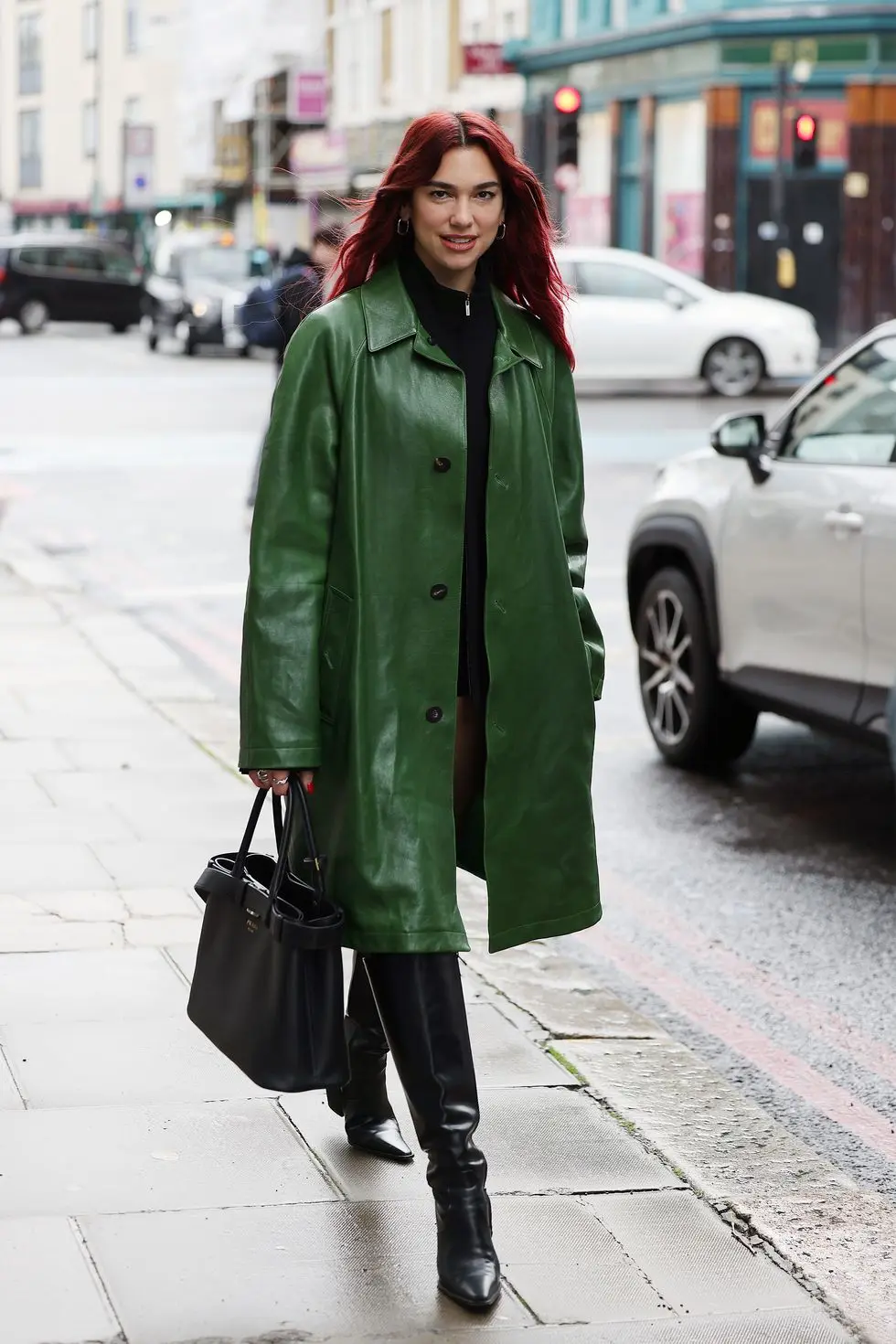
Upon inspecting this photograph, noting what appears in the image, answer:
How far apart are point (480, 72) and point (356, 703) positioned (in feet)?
130

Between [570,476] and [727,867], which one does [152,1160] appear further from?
[727,867]

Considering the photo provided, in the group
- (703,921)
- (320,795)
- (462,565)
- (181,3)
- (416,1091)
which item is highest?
(181,3)

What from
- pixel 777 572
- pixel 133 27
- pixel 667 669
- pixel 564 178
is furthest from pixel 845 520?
pixel 133 27

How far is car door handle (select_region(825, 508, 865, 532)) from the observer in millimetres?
6844

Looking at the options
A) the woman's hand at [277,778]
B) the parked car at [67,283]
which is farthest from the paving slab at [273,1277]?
the parked car at [67,283]

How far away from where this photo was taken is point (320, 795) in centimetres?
373

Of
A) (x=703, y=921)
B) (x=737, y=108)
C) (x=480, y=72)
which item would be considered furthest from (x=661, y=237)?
(x=703, y=921)

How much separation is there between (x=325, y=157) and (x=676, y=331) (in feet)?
99.1

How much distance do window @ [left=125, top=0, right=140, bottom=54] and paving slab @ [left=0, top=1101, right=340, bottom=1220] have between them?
75.5 meters

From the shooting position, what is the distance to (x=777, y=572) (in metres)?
→ 7.27

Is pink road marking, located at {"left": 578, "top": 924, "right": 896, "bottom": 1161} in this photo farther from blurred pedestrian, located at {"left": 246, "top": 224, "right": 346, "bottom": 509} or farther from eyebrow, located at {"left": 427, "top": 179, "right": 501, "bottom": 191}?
eyebrow, located at {"left": 427, "top": 179, "right": 501, "bottom": 191}

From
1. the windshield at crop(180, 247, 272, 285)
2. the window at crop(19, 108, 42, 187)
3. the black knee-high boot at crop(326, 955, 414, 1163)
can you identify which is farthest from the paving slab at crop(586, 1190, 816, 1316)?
the window at crop(19, 108, 42, 187)

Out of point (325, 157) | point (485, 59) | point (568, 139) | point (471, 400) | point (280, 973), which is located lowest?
point (280, 973)

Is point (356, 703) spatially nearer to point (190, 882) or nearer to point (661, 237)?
point (190, 882)
